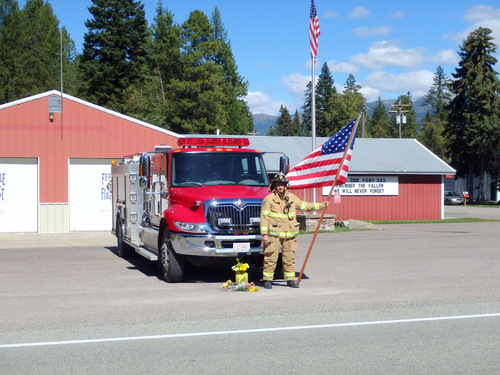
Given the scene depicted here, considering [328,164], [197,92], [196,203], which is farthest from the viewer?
[197,92]

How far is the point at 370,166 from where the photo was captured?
3478cm

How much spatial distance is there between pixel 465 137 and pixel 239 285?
190 feet

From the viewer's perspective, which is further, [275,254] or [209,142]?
[209,142]

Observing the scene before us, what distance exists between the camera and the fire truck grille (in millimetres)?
11820

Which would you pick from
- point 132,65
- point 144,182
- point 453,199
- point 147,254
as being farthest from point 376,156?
point 132,65

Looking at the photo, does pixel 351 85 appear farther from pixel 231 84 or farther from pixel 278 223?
pixel 278 223

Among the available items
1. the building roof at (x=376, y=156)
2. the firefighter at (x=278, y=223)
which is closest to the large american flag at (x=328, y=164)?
the firefighter at (x=278, y=223)

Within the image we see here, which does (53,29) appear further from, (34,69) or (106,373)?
(106,373)

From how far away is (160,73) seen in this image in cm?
6362

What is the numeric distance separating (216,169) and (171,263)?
2.16 metres

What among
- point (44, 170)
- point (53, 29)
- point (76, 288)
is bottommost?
point (76, 288)

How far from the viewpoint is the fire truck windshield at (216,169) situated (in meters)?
13.0

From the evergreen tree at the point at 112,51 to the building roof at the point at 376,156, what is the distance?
32026mm

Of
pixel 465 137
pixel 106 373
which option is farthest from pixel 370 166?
pixel 465 137
